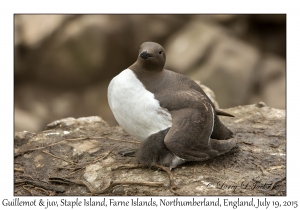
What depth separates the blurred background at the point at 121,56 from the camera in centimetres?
952

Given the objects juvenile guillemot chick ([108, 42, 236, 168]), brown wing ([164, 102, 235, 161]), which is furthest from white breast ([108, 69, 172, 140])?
brown wing ([164, 102, 235, 161])

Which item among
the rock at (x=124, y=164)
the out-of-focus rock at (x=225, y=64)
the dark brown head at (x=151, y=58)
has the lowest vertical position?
the rock at (x=124, y=164)

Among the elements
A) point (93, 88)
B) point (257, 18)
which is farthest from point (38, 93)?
point (257, 18)

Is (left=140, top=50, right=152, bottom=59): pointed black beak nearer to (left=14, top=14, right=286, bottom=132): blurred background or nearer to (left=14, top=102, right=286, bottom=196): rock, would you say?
(left=14, top=102, right=286, bottom=196): rock

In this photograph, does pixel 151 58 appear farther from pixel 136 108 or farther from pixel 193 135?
pixel 193 135

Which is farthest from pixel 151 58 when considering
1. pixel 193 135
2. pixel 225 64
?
pixel 225 64

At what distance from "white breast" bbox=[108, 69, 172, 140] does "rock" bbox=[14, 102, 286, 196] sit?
419 millimetres

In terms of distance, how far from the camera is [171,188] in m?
3.77

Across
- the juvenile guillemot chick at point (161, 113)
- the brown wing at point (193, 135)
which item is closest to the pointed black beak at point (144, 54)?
the juvenile guillemot chick at point (161, 113)

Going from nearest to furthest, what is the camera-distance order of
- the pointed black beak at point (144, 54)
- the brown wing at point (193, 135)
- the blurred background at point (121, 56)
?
the brown wing at point (193, 135)
the pointed black beak at point (144, 54)
the blurred background at point (121, 56)

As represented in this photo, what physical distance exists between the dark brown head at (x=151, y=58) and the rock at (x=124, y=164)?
0.96m

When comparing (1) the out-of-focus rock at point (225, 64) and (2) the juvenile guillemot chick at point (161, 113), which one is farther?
(1) the out-of-focus rock at point (225, 64)

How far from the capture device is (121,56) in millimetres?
10031

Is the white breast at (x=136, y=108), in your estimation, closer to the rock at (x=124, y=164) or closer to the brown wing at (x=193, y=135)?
the brown wing at (x=193, y=135)
